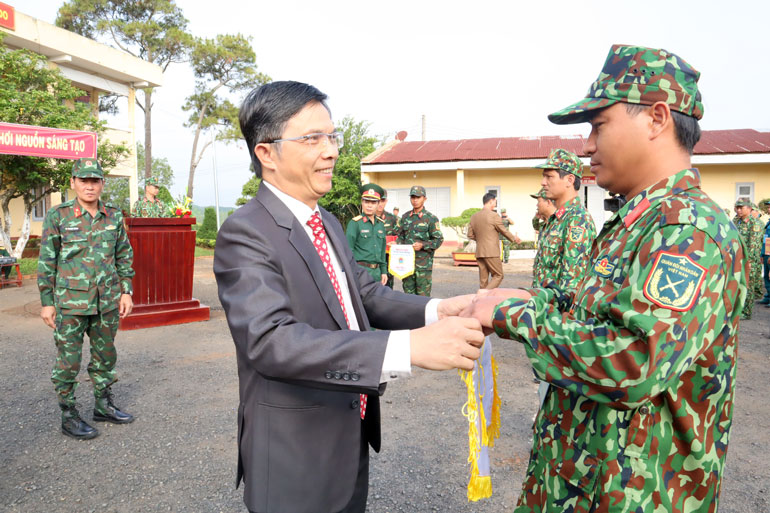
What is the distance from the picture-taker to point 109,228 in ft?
14.8

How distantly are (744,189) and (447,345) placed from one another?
77.1ft

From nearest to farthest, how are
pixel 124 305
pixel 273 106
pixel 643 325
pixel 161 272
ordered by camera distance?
pixel 643 325, pixel 273 106, pixel 124 305, pixel 161 272

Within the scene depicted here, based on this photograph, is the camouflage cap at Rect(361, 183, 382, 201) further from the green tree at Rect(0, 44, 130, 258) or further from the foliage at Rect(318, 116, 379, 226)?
the foliage at Rect(318, 116, 379, 226)

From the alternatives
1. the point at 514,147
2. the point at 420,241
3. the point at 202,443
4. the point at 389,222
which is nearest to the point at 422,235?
the point at 420,241

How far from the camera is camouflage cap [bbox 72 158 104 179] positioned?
14.3 ft

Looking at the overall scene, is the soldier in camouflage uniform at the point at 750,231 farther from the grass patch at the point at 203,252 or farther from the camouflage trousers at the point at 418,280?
the grass patch at the point at 203,252

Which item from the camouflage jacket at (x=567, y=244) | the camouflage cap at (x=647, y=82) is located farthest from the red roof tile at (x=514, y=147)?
the camouflage cap at (x=647, y=82)

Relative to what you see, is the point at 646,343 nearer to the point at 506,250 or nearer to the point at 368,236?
the point at 368,236

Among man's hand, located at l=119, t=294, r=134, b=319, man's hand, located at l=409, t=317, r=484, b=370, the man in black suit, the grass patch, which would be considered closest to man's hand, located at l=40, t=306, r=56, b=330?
man's hand, located at l=119, t=294, r=134, b=319

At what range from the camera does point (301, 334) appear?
1351 millimetres

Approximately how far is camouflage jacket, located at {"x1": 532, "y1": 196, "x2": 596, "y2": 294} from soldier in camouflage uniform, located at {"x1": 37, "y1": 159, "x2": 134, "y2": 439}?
370 centimetres

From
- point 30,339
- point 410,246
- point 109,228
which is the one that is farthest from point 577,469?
point 30,339

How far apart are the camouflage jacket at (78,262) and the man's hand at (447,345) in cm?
376

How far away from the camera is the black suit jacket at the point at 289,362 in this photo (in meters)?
1.34
